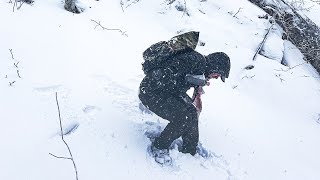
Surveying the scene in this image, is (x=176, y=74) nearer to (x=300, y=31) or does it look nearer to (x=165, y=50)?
(x=165, y=50)

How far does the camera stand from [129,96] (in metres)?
5.71

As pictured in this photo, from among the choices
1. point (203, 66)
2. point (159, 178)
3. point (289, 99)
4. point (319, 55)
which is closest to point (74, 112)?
point (159, 178)

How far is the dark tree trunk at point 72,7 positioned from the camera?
25.0ft

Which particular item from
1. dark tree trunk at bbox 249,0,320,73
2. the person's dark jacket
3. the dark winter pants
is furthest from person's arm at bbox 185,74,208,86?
dark tree trunk at bbox 249,0,320,73

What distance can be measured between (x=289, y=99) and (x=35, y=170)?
16.6ft

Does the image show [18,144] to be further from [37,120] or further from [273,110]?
[273,110]

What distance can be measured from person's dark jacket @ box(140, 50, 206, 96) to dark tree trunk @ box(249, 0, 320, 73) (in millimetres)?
4762

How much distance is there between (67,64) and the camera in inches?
239

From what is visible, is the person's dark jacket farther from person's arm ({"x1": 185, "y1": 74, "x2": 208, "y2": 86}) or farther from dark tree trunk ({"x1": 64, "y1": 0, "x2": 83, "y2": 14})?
dark tree trunk ({"x1": 64, "y1": 0, "x2": 83, "y2": 14})

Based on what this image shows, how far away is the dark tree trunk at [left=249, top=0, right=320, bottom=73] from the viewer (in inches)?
343

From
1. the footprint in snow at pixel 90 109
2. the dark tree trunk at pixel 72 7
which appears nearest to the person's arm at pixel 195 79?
the footprint in snow at pixel 90 109

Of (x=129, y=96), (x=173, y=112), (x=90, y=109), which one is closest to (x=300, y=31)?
(x=129, y=96)

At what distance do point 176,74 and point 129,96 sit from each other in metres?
1.35

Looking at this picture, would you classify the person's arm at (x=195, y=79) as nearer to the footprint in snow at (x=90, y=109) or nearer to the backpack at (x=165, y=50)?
the backpack at (x=165, y=50)
